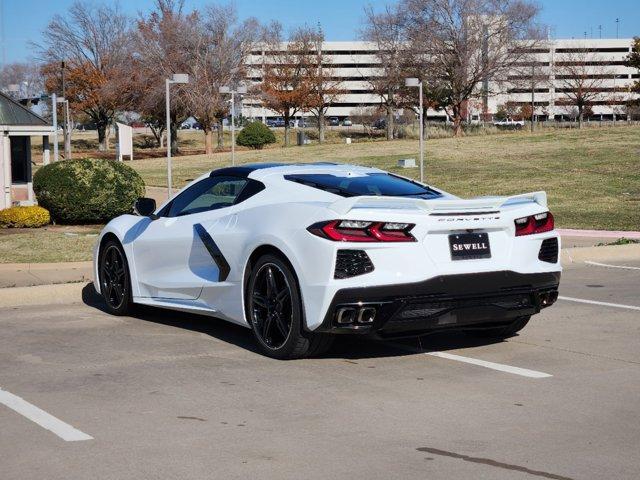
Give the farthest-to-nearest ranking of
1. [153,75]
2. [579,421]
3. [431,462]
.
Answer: [153,75], [579,421], [431,462]

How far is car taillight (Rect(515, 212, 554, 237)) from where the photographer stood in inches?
305

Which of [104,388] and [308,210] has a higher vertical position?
[308,210]

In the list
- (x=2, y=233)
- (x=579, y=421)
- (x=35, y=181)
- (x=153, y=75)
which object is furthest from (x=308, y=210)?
(x=153, y=75)

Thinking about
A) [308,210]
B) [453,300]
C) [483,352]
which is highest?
[308,210]

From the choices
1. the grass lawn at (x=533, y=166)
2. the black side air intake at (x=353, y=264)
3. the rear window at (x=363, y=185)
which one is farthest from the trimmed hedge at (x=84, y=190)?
the black side air intake at (x=353, y=264)

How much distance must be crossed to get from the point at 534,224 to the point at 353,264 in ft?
5.17

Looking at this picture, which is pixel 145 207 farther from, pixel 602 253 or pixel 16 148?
pixel 16 148

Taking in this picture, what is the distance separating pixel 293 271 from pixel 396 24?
63019 mm

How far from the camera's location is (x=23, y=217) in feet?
64.4

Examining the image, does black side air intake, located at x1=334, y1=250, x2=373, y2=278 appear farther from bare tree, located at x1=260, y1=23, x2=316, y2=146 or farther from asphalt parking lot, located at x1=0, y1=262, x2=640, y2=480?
bare tree, located at x1=260, y1=23, x2=316, y2=146

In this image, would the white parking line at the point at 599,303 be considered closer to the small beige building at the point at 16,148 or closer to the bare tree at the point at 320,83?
the small beige building at the point at 16,148

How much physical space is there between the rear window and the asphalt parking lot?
1.21m

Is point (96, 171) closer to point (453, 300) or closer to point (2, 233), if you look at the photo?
point (2, 233)

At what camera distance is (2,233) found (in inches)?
734
